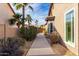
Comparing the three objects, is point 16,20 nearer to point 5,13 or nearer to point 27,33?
point 5,13

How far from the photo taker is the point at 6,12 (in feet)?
16.7

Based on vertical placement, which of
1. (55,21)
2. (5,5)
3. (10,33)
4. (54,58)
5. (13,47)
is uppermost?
(5,5)

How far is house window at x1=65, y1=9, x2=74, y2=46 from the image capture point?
5.20m

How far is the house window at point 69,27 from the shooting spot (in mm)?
5203

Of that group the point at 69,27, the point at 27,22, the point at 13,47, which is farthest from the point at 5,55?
the point at 69,27

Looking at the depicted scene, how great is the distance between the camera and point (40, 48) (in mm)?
5258

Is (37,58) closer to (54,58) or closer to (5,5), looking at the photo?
(54,58)

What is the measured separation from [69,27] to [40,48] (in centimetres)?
103

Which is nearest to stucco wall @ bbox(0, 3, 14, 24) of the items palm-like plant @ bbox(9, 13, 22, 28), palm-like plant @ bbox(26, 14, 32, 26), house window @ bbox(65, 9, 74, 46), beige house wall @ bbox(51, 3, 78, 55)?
palm-like plant @ bbox(9, 13, 22, 28)

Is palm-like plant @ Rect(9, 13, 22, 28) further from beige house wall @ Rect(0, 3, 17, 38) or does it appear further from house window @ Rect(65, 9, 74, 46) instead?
house window @ Rect(65, 9, 74, 46)

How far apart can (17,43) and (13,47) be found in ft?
0.52

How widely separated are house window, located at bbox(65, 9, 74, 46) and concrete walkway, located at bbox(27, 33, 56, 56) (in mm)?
593

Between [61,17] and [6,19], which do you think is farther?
[61,17]

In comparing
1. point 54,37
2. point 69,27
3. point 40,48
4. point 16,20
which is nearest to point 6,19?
point 16,20
